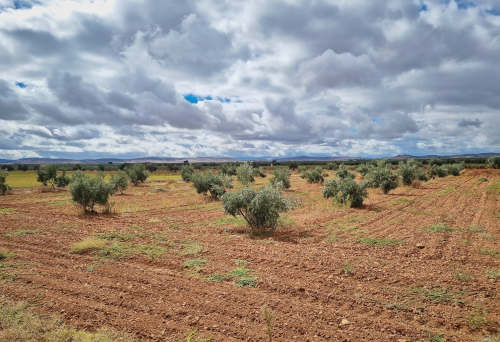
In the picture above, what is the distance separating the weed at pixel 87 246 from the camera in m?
9.32

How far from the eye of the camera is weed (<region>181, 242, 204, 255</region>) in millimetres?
9510

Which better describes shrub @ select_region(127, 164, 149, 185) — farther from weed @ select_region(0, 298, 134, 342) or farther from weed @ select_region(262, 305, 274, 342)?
weed @ select_region(262, 305, 274, 342)

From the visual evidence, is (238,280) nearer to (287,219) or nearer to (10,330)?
(10,330)

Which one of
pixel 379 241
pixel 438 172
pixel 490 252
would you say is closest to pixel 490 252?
pixel 490 252

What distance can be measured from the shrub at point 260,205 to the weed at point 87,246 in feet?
19.4

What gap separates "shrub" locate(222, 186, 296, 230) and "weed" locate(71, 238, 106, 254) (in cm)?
591

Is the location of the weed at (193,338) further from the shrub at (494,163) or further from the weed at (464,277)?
the shrub at (494,163)

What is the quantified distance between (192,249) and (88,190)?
12357 millimetres

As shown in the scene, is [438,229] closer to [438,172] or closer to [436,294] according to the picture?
[436,294]

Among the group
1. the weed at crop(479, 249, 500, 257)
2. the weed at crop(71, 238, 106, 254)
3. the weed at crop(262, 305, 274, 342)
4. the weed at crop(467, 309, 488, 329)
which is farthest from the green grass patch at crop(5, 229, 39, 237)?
the weed at crop(479, 249, 500, 257)

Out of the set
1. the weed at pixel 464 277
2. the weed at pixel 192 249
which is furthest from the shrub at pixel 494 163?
the weed at pixel 192 249

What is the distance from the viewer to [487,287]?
271 inches

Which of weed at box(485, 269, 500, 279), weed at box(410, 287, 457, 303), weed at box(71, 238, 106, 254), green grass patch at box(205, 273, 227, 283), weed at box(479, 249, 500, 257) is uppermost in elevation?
weed at box(71, 238, 106, 254)

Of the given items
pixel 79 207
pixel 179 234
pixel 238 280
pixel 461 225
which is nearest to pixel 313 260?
pixel 238 280
